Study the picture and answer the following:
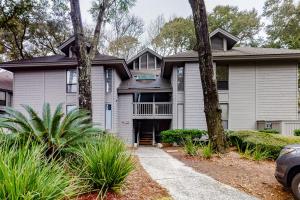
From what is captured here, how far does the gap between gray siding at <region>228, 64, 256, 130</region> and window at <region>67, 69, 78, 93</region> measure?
10.9 metres

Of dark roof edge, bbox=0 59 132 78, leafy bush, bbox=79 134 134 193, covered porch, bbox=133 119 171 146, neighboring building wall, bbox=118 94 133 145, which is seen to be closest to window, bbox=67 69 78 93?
dark roof edge, bbox=0 59 132 78

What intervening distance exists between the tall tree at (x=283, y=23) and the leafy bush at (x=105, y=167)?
26498mm

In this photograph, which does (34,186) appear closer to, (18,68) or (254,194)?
(254,194)

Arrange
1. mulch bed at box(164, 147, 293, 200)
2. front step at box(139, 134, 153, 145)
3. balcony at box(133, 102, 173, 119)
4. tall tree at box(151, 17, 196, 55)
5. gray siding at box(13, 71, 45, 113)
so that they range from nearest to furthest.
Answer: mulch bed at box(164, 147, 293, 200) → gray siding at box(13, 71, 45, 113) → balcony at box(133, 102, 173, 119) → front step at box(139, 134, 153, 145) → tall tree at box(151, 17, 196, 55)

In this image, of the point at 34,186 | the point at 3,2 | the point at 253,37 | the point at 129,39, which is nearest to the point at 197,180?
the point at 34,186

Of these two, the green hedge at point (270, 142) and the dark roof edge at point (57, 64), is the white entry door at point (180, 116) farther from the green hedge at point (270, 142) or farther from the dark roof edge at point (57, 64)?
the green hedge at point (270, 142)

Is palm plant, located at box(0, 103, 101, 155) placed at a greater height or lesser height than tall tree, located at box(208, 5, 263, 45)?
lesser

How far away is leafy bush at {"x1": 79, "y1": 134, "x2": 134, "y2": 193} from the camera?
4145mm

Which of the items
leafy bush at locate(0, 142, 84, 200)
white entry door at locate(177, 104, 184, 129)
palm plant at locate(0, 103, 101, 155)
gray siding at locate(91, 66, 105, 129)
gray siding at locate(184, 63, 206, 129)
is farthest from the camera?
gray siding at locate(91, 66, 105, 129)

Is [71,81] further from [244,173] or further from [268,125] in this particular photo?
[244,173]

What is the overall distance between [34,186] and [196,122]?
48.4 ft

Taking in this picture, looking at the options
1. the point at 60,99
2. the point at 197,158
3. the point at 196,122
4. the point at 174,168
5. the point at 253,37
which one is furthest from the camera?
the point at 253,37

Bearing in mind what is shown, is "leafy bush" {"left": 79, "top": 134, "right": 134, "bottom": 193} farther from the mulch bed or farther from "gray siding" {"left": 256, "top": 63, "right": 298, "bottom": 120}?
"gray siding" {"left": 256, "top": 63, "right": 298, "bottom": 120}

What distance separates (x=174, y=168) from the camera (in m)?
7.37
